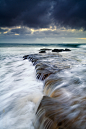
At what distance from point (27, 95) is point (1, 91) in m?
1.18

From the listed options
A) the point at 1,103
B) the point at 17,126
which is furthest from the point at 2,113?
the point at 17,126

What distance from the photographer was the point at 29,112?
210cm

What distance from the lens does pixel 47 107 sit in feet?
5.28

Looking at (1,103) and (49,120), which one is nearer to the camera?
(49,120)

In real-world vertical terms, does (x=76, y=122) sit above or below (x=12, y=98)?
above

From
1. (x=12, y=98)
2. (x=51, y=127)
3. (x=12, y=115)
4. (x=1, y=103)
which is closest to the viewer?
(x=51, y=127)

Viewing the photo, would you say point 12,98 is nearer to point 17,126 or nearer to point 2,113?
point 2,113

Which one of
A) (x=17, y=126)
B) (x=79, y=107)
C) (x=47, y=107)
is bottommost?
(x=17, y=126)

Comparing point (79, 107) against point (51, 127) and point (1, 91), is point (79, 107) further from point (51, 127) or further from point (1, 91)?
point (1, 91)

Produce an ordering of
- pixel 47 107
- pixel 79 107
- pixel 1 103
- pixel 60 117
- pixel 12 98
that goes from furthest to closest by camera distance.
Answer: pixel 12 98
pixel 1 103
pixel 79 107
pixel 47 107
pixel 60 117

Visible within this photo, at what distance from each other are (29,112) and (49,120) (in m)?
0.92

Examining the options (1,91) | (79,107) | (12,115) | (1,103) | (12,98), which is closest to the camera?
(79,107)

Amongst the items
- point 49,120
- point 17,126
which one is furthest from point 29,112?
point 49,120

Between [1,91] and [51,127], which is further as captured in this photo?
[1,91]
